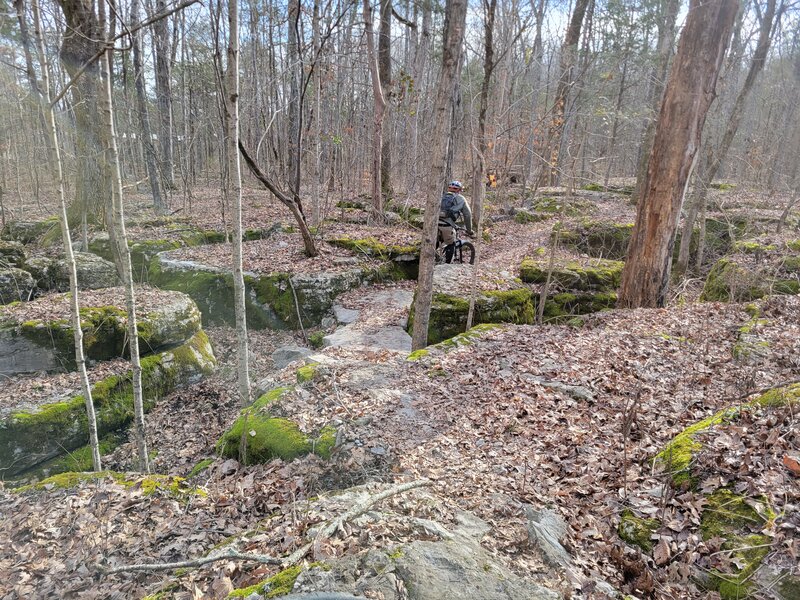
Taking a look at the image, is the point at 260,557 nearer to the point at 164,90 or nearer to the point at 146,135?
the point at 146,135

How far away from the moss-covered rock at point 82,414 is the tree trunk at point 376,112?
7.79 meters

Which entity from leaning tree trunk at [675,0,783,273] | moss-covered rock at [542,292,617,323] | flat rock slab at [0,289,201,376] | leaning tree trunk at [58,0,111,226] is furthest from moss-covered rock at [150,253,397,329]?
leaning tree trunk at [675,0,783,273]

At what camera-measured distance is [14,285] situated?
8789 mm

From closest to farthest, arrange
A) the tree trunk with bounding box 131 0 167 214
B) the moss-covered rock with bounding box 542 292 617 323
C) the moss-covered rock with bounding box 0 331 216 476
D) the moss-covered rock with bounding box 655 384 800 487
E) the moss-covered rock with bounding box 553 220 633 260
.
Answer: the moss-covered rock with bounding box 655 384 800 487
the moss-covered rock with bounding box 0 331 216 476
the moss-covered rock with bounding box 542 292 617 323
the moss-covered rock with bounding box 553 220 633 260
the tree trunk with bounding box 131 0 167 214

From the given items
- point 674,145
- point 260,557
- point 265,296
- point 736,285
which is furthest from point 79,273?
point 736,285

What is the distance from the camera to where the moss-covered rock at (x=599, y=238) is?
13.4 meters

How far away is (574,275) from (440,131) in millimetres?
5273

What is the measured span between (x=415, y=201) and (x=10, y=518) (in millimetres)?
15149

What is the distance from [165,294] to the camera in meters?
8.19

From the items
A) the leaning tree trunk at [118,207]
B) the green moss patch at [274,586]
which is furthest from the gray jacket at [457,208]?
the green moss patch at [274,586]

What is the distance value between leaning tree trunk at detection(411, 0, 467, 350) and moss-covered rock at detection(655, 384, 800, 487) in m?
3.50

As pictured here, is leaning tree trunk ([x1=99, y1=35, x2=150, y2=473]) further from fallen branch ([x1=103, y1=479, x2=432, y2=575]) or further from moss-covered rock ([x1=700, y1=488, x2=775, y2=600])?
moss-covered rock ([x1=700, y1=488, x2=775, y2=600])

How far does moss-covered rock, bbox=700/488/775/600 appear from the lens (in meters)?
2.38

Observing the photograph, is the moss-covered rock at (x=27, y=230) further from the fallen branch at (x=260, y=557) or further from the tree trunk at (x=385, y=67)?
the fallen branch at (x=260, y=557)
